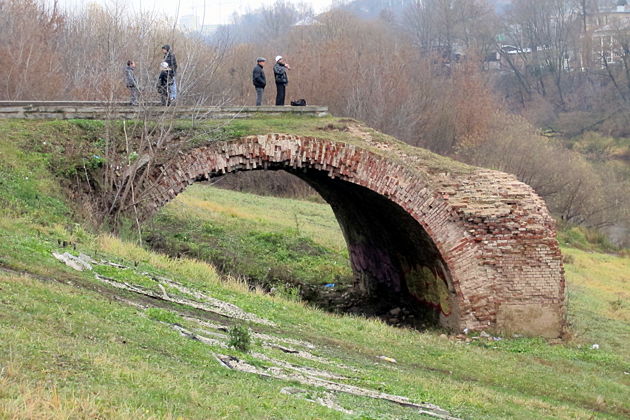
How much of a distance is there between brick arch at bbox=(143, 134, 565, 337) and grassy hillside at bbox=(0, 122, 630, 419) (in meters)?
0.70

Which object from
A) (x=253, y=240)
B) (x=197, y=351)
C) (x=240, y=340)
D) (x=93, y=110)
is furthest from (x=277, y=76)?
(x=197, y=351)

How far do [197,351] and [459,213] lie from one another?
322 inches

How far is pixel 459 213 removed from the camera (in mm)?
14797

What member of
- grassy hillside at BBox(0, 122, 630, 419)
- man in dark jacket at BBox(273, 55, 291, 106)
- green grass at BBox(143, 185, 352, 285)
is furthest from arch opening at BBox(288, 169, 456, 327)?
man in dark jacket at BBox(273, 55, 291, 106)

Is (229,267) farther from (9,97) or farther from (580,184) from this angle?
(580,184)

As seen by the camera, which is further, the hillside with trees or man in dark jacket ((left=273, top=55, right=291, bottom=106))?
the hillside with trees

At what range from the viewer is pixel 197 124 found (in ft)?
49.5

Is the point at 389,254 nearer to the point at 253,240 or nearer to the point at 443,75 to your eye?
the point at 253,240

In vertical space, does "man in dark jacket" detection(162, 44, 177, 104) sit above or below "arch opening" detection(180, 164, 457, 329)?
above

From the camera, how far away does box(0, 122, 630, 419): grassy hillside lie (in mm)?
5430

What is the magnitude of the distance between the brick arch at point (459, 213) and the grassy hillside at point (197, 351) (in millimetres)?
704

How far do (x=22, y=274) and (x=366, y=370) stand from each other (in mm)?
3606

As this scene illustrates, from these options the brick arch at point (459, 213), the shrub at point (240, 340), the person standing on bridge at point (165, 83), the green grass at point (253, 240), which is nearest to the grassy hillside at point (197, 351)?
the shrub at point (240, 340)

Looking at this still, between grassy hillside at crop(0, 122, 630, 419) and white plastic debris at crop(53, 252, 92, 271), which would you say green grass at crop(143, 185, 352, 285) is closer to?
grassy hillside at crop(0, 122, 630, 419)
